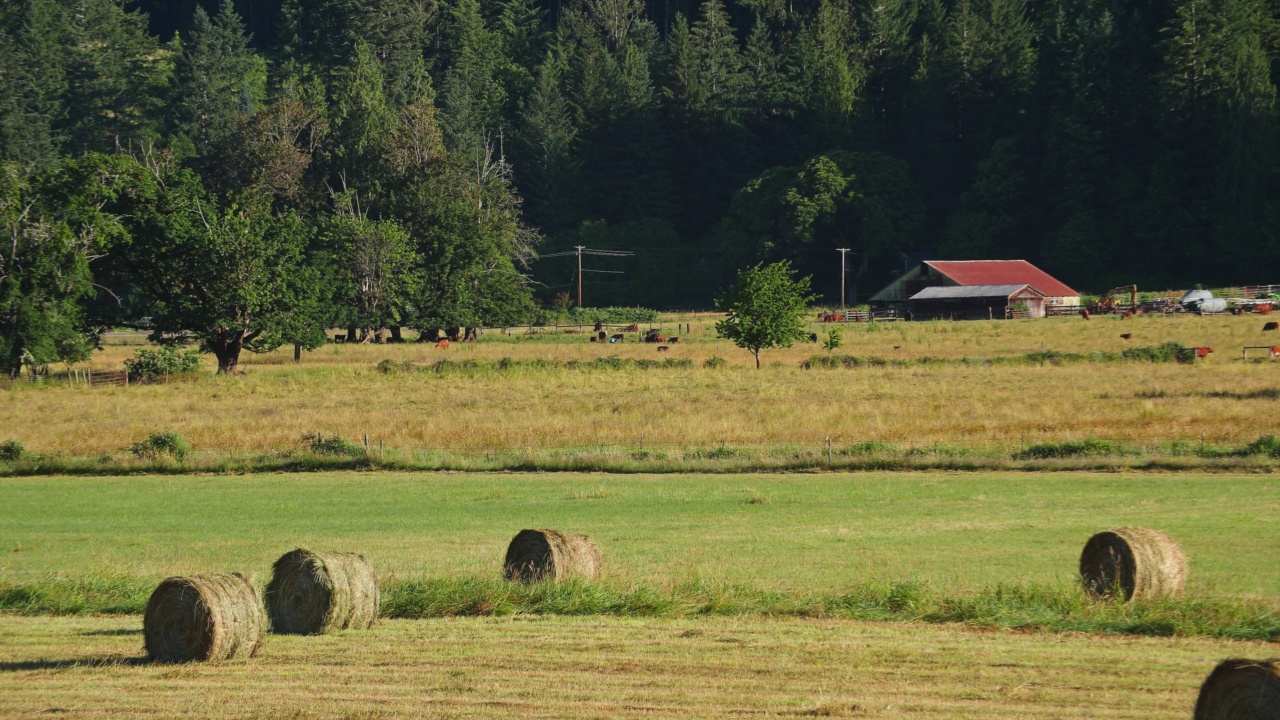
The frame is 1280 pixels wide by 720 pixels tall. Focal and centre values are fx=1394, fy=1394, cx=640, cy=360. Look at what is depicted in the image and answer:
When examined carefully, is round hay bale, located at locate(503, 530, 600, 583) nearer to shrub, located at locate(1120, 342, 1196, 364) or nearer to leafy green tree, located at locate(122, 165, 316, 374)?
shrub, located at locate(1120, 342, 1196, 364)

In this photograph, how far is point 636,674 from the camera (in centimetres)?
1386

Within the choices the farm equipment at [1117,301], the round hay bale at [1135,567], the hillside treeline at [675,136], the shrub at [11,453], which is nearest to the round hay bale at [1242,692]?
the round hay bale at [1135,567]

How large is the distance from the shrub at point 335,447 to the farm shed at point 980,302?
71.4 meters

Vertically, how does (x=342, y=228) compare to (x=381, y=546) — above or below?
above

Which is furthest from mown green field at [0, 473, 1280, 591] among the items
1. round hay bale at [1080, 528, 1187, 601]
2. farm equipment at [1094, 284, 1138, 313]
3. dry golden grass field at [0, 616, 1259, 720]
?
farm equipment at [1094, 284, 1138, 313]

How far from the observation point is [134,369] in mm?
60188

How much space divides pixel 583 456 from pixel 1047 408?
1488 centimetres

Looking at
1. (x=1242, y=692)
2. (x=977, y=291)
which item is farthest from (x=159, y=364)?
(x=977, y=291)

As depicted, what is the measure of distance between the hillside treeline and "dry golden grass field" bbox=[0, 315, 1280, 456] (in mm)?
16295

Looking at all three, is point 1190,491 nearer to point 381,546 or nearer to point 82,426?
point 381,546

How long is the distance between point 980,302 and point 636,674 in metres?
92.8

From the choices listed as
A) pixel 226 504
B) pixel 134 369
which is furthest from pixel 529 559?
pixel 134 369

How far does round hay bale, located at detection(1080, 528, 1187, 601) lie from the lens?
54.0 ft

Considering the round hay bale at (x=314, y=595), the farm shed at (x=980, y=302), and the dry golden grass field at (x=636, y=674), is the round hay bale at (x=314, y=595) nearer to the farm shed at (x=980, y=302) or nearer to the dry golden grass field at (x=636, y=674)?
the dry golden grass field at (x=636, y=674)
